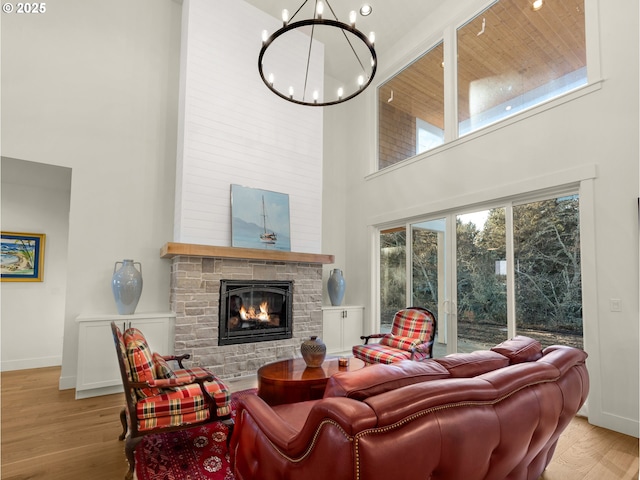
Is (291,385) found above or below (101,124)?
below

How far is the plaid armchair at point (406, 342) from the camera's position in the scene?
407 centimetres

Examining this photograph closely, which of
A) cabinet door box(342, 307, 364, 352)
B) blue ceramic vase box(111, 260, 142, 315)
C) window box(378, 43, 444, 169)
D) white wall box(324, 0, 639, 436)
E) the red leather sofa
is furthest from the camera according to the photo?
cabinet door box(342, 307, 364, 352)

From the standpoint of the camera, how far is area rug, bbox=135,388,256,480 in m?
2.34

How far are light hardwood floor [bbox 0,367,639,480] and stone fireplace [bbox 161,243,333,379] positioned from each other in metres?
1.03

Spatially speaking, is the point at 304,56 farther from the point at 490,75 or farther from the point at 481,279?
the point at 481,279

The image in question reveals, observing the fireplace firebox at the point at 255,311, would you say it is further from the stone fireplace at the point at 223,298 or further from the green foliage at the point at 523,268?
the green foliage at the point at 523,268

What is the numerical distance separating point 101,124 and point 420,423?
5.18m

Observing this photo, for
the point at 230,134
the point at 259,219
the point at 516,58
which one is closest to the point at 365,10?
the point at 516,58

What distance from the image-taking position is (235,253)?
15.3ft

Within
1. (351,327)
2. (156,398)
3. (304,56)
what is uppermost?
(304,56)

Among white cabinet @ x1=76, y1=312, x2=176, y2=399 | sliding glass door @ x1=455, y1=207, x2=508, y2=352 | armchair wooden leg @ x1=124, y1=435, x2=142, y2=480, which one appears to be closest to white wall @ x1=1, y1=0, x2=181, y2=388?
white cabinet @ x1=76, y1=312, x2=176, y2=399

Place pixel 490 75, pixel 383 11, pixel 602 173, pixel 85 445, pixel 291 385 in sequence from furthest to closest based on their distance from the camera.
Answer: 1. pixel 383 11
2. pixel 490 75
3. pixel 602 173
4. pixel 291 385
5. pixel 85 445

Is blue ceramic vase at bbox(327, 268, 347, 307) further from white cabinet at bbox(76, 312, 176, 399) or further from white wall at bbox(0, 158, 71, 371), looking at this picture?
white wall at bbox(0, 158, 71, 371)

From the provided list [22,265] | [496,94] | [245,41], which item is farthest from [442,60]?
[22,265]
